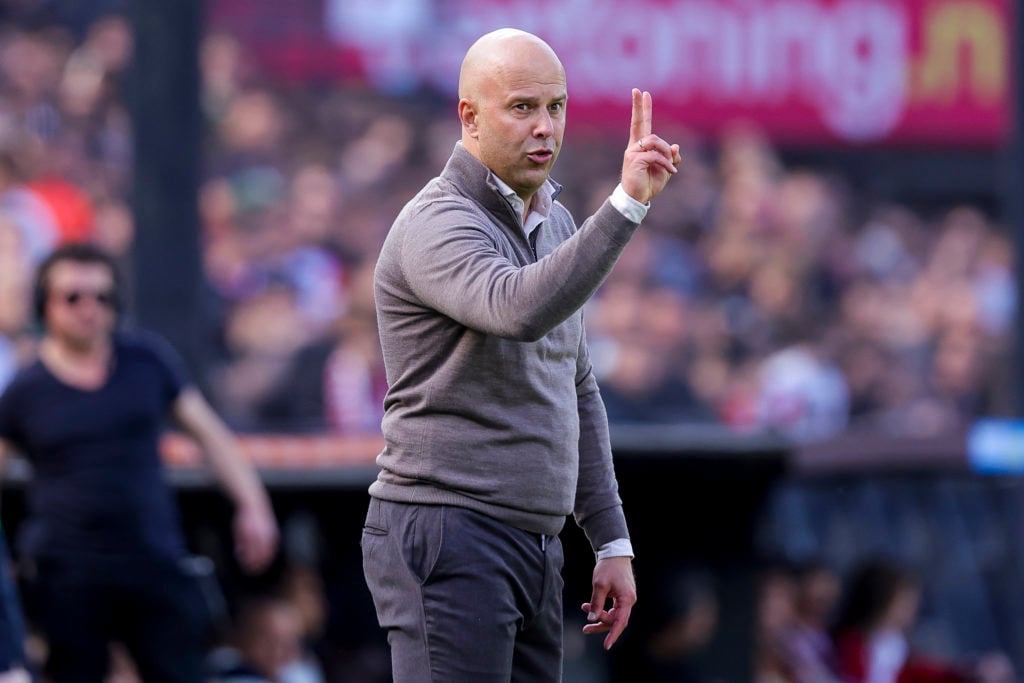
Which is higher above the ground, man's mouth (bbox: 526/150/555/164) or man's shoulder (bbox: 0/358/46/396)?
man's mouth (bbox: 526/150/555/164)

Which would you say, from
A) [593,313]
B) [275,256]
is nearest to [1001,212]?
[593,313]

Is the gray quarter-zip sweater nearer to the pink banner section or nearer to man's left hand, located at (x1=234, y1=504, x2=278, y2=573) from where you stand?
man's left hand, located at (x1=234, y1=504, x2=278, y2=573)

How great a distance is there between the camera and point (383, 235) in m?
11.4

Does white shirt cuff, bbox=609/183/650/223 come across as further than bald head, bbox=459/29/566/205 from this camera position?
No

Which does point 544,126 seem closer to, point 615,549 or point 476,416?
point 476,416

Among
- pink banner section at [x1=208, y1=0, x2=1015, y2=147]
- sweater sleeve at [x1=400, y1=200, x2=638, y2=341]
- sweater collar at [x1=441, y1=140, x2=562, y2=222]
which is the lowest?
sweater sleeve at [x1=400, y1=200, x2=638, y2=341]

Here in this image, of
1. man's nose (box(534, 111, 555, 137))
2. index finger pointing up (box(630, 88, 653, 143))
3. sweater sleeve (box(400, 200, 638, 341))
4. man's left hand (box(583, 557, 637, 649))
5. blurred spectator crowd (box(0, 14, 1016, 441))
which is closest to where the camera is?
sweater sleeve (box(400, 200, 638, 341))

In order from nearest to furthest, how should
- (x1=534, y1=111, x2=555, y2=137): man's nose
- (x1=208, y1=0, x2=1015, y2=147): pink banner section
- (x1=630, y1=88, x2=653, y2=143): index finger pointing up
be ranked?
(x1=630, y1=88, x2=653, y2=143): index finger pointing up
(x1=534, y1=111, x2=555, y2=137): man's nose
(x1=208, y1=0, x2=1015, y2=147): pink banner section

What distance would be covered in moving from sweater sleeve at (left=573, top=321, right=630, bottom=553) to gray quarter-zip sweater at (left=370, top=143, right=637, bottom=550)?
Answer: 0.67ft

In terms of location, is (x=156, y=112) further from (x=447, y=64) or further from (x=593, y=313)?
(x=447, y=64)

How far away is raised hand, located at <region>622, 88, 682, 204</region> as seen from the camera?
10.1ft

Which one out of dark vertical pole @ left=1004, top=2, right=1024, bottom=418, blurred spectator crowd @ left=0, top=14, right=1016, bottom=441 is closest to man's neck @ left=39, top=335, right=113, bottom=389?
blurred spectator crowd @ left=0, top=14, right=1016, bottom=441

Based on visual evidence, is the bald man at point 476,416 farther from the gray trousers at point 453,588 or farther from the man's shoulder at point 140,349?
the man's shoulder at point 140,349

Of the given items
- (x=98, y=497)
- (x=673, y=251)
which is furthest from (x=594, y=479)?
(x=673, y=251)
